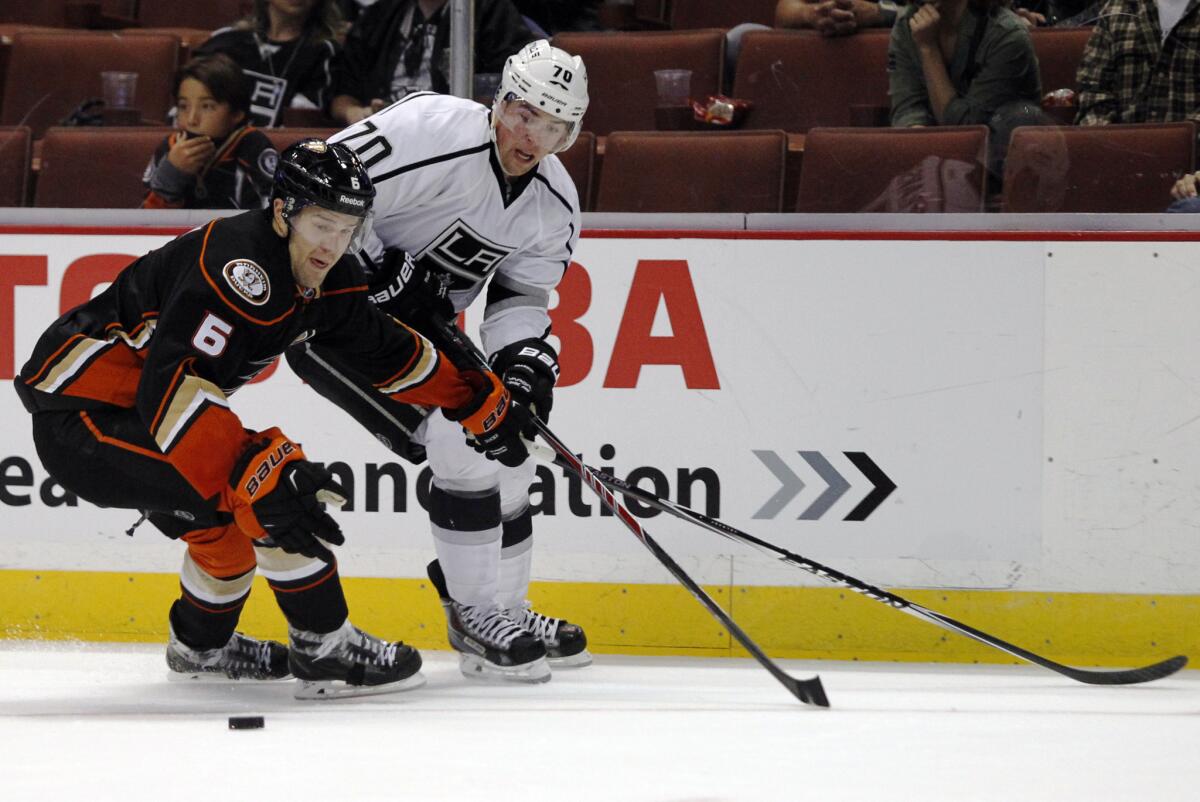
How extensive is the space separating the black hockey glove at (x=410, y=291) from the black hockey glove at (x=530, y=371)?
0.16 metres

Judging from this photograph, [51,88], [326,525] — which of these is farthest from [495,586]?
[51,88]

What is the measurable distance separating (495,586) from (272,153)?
50.2 inches

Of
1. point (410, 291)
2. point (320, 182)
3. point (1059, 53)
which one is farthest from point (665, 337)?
point (1059, 53)

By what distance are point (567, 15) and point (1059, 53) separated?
143 cm

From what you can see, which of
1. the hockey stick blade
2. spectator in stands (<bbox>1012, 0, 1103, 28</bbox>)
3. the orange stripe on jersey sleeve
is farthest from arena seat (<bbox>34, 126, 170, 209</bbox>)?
spectator in stands (<bbox>1012, 0, 1103, 28</bbox>)

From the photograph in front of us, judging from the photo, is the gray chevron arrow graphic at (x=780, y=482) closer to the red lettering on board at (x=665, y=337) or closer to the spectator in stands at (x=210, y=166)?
the red lettering on board at (x=665, y=337)

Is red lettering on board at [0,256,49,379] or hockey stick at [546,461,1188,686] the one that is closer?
hockey stick at [546,461,1188,686]

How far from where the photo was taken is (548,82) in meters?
2.90

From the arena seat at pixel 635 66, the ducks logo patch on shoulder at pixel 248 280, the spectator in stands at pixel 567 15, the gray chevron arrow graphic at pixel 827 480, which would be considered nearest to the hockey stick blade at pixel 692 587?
the gray chevron arrow graphic at pixel 827 480

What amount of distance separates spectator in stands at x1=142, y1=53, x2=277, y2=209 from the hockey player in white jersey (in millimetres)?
702

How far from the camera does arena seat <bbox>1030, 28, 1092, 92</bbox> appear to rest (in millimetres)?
3816

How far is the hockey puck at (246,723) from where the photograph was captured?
2525 mm

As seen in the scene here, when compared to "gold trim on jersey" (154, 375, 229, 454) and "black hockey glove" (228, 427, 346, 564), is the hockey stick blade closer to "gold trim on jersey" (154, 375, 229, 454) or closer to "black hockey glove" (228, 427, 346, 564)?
"black hockey glove" (228, 427, 346, 564)

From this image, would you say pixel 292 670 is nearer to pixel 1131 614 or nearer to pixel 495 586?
pixel 495 586
